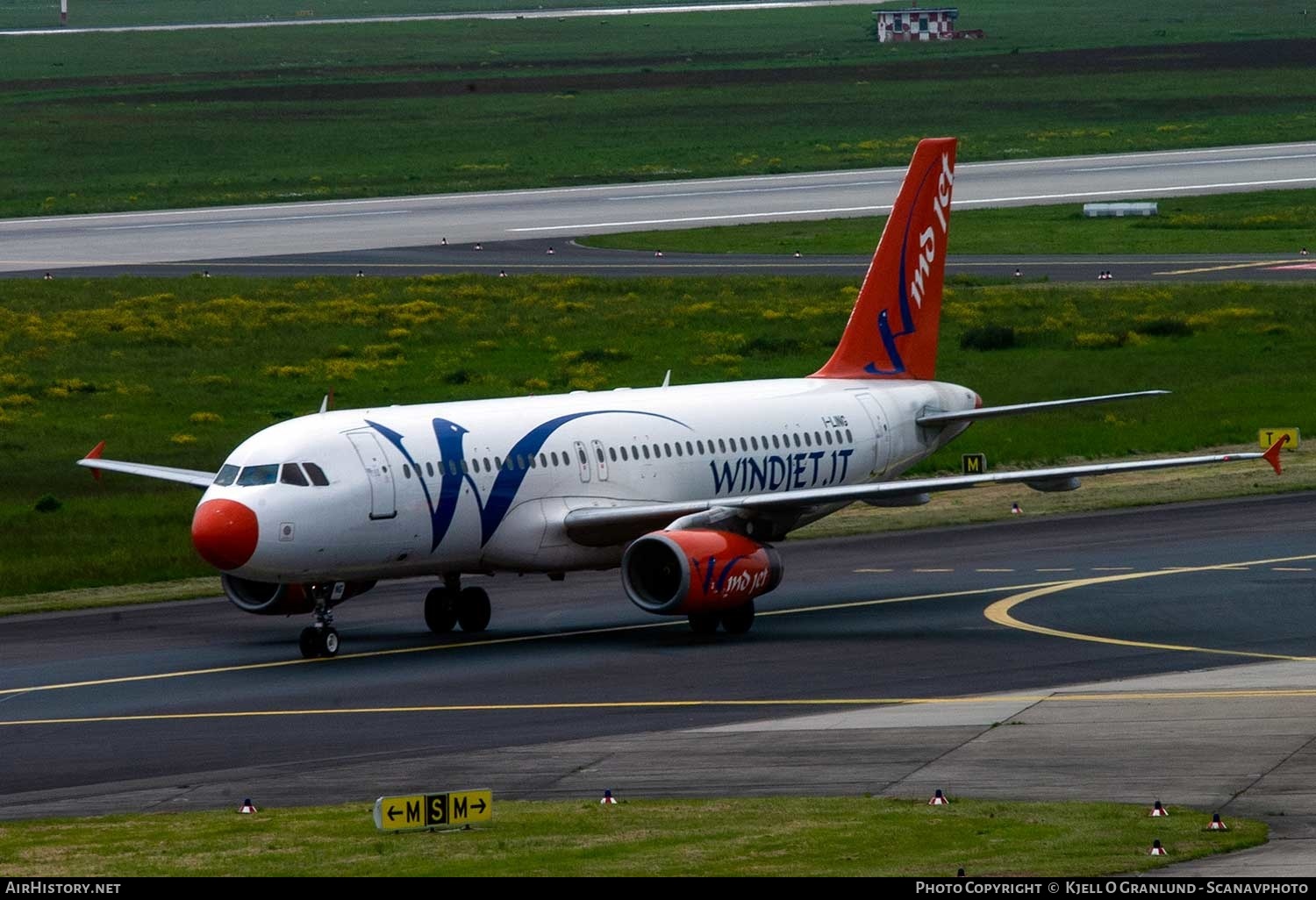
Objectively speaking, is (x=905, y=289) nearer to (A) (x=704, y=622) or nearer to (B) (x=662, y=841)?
(A) (x=704, y=622)

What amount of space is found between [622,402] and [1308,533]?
57.5 feet

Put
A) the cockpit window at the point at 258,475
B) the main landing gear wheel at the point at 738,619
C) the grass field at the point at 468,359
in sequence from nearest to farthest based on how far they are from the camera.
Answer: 1. the cockpit window at the point at 258,475
2. the main landing gear wheel at the point at 738,619
3. the grass field at the point at 468,359

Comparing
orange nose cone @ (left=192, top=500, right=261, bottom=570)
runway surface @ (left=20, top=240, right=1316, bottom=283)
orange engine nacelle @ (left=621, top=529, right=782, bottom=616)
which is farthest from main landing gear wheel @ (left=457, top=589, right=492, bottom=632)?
runway surface @ (left=20, top=240, right=1316, bottom=283)

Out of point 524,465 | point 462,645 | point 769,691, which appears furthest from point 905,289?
point 769,691

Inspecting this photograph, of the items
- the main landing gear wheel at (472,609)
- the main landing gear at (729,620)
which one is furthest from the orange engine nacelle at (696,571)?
the main landing gear wheel at (472,609)

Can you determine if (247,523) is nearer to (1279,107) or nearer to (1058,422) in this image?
(1058,422)

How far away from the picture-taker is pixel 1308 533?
5300 cm

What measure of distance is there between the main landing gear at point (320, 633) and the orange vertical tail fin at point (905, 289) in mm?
14670

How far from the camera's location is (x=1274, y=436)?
2354 inches

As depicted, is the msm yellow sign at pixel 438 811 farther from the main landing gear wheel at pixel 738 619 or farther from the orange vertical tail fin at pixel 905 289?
the orange vertical tail fin at pixel 905 289

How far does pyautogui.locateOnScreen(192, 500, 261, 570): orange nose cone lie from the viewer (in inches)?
1553

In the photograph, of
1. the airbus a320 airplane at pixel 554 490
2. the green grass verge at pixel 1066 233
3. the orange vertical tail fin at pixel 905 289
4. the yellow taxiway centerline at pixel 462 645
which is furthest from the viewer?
the green grass verge at pixel 1066 233

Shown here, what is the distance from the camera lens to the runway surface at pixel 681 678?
30.1 meters

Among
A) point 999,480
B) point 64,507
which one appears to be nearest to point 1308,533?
point 999,480
